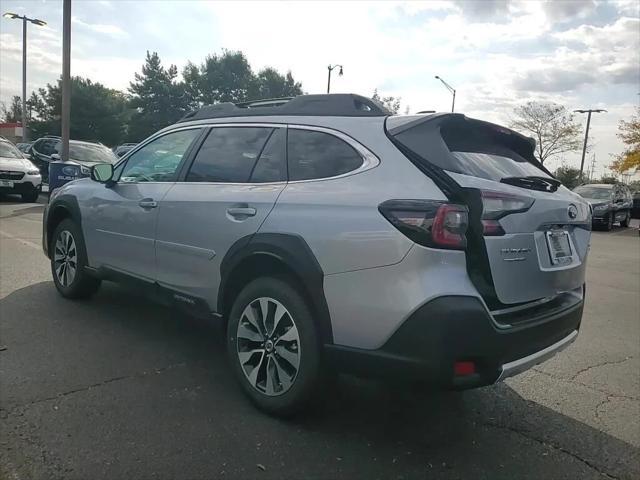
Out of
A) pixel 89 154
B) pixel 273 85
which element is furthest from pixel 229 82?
pixel 89 154

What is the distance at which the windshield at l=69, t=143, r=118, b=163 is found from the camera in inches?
610

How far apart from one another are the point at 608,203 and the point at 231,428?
20.5 meters

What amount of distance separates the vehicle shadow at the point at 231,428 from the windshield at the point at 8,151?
12541mm

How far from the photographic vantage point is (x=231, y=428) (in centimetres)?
303

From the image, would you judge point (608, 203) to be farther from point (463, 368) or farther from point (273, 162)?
point (463, 368)

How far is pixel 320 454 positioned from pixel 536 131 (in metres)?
49.5

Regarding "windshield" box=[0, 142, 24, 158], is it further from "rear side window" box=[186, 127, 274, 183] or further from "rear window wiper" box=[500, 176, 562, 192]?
"rear window wiper" box=[500, 176, 562, 192]

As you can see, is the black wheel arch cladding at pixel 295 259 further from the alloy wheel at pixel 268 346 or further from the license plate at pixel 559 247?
the license plate at pixel 559 247

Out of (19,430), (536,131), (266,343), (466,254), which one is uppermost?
(536,131)

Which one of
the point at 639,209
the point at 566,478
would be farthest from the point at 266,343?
the point at 639,209

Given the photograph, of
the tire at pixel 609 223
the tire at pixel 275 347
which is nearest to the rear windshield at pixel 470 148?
the tire at pixel 275 347

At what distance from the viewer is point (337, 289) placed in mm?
2812

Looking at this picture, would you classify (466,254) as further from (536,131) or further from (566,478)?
(536,131)

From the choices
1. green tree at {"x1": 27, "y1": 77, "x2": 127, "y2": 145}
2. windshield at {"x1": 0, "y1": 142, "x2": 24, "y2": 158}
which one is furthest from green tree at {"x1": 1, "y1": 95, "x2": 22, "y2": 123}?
windshield at {"x1": 0, "y1": 142, "x2": 24, "y2": 158}
